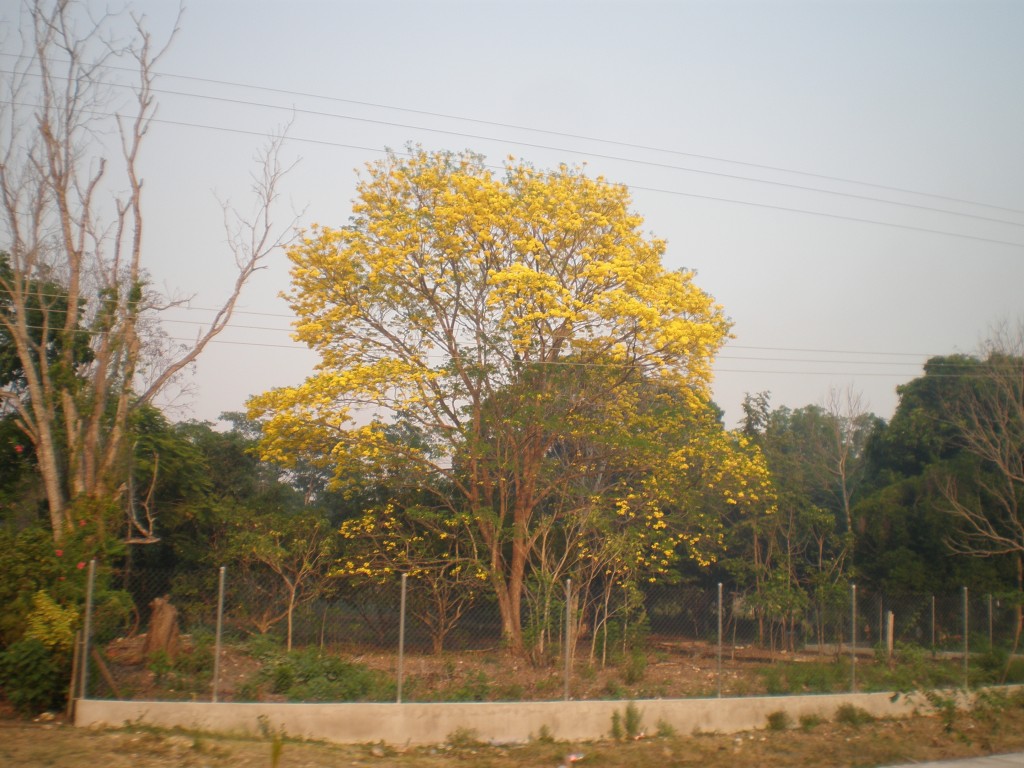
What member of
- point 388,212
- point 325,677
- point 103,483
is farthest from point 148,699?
point 388,212

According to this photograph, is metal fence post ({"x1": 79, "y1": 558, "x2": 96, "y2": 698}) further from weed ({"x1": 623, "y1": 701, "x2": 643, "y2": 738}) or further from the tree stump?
weed ({"x1": 623, "y1": 701, "x2": 643, "y2": 738})

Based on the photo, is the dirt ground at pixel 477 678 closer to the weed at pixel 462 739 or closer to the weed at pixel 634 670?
the weed at pixel 634 670

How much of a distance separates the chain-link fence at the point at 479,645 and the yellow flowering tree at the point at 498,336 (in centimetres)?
181

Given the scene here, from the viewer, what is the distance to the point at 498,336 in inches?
622

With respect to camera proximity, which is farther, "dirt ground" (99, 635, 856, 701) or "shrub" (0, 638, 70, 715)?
"dirt ground" (99, 635, 856, 701)

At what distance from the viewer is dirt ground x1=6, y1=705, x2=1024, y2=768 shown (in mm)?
7797

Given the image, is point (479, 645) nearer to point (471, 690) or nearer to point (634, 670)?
point (634, 670)

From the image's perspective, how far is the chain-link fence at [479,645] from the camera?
9.81m

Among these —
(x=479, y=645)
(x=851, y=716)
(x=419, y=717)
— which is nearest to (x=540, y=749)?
(x=419, y=717)

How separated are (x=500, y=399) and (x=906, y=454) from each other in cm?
1410

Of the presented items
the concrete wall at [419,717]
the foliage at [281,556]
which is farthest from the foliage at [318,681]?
the foliage at [281,556]

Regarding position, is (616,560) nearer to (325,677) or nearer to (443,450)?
(443,450)

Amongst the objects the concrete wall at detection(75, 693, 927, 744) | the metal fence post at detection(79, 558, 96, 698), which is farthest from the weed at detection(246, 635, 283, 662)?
the metal fence post at detection(79, 558, 96, 698)

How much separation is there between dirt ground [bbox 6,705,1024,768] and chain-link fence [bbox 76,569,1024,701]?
28.8 inches
